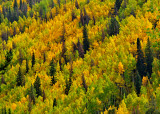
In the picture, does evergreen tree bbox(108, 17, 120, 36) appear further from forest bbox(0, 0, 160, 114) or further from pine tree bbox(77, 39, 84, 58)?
pine tree bbox(77, 39, 84, 58)

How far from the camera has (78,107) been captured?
82312 mm

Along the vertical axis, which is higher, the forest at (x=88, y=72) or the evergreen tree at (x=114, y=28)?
the evergreen tree at (x=114, y=28)

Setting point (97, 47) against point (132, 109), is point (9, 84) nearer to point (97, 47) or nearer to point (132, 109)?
point (97, 47)

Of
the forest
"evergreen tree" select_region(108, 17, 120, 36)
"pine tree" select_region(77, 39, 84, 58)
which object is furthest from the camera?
"evergreen tree" select_region(108, 17, 120, 36)

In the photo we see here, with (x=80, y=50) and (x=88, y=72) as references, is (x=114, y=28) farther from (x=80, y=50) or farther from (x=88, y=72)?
(x=88, y=72)

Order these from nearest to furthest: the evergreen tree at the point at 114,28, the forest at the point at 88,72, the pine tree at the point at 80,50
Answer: the forest at the point at 88,72 → the pine tree at the point at 80,50 → the evergreen tree at the point at 114,28

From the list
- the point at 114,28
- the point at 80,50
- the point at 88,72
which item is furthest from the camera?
the point at 114,28

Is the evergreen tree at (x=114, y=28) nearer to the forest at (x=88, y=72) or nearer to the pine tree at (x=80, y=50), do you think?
the forest at (x=88, y=72)

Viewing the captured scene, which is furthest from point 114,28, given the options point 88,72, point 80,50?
point 88,72

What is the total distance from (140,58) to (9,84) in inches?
2944

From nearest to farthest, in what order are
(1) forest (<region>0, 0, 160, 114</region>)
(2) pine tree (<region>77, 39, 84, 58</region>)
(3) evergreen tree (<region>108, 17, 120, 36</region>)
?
(1) forest (<region>0, 0, 160, 114</region>), (2) pine tree (<region>77, 39, 84, 58</region>), (3) evergreen tree (<region>108, 17, 120, 36</region>)

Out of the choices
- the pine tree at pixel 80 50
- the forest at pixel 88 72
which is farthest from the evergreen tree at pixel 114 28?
the pine tree at pixel 80 50

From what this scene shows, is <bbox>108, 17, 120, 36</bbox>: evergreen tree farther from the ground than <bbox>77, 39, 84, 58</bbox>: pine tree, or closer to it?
farther from the ground

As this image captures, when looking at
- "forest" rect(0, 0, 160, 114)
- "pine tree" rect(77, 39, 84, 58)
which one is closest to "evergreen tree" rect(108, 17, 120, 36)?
"forest" rect(0, 0, 160, 114)
